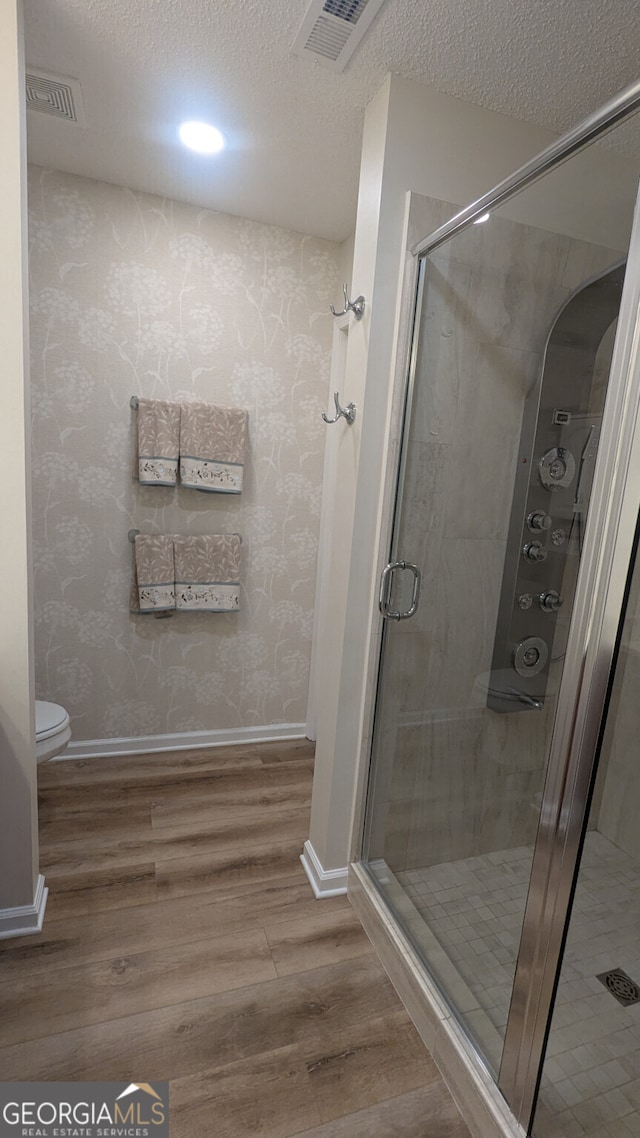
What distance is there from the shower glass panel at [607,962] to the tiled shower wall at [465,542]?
23 centimetres

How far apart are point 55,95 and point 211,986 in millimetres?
2694

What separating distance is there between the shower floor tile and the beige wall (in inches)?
48.5

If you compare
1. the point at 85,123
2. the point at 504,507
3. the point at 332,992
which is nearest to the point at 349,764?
the point at 332,992

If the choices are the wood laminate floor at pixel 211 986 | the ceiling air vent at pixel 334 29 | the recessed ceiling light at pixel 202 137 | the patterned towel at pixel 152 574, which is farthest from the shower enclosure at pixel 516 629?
the patterned towel at pixel 152 574

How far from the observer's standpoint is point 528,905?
3.79 feet

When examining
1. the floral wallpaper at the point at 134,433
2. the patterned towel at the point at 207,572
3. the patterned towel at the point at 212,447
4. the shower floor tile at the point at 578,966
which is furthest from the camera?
the patterned towel at the point at 207,572

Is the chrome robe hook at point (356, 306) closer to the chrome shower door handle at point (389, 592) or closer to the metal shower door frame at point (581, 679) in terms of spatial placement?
the metal shower door frame at point (581, 679)

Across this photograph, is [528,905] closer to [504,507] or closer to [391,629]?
[391,629]

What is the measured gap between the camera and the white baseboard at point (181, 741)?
263 centimetres

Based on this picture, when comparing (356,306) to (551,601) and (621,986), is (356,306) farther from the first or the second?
(621,986)

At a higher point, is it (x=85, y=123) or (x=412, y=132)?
(x=85, y=123)

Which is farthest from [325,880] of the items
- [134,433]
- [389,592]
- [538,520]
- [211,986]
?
[134,433]

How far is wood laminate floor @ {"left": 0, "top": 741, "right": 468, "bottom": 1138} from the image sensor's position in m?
1.26

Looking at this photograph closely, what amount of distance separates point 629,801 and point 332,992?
3.15 ft
